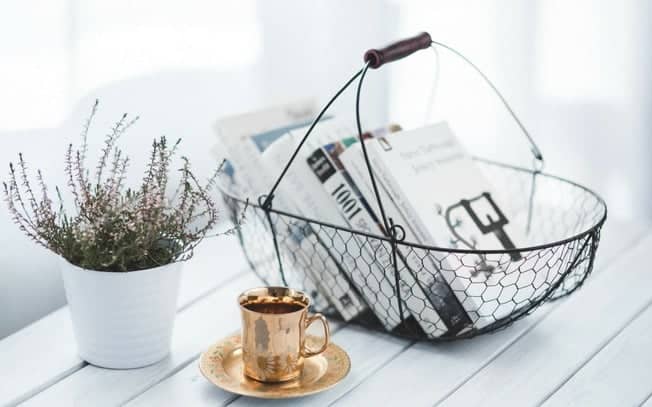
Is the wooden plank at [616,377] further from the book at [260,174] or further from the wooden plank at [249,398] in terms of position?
the book at [260,174]

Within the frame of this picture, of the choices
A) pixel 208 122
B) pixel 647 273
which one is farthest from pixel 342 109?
pixel 647 273

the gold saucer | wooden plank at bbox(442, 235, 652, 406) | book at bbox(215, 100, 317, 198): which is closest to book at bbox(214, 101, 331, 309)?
book at bbox(215, 100, 317, 198)

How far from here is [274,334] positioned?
2.59 feet

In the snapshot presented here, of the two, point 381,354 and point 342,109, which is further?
point 342,109

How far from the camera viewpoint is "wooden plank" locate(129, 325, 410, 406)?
0.80 metres

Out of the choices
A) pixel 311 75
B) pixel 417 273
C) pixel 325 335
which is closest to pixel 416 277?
pixel 417 273

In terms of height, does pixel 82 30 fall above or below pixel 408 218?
above

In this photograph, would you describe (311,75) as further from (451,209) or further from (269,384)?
(269,384)

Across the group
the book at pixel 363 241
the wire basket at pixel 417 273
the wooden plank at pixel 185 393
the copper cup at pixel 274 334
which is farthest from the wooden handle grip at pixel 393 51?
the wooden plank at pixel 185 393

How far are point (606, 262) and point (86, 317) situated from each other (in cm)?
66

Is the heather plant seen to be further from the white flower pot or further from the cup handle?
the cup handle

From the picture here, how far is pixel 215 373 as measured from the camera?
0.82 m

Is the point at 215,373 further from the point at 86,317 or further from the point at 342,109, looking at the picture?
the point at 342,109

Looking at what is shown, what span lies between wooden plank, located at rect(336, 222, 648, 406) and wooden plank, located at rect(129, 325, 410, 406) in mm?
12
